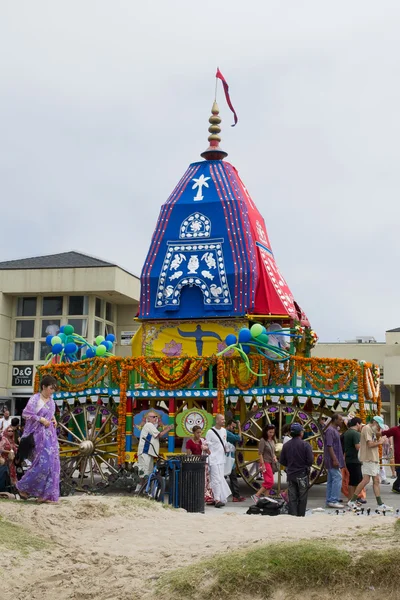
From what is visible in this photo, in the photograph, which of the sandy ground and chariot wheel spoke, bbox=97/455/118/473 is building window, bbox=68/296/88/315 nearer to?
chariot wheel spoke, bbox=97/455/118/473

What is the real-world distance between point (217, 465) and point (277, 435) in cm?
215

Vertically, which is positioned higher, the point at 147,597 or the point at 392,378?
the point at 392,378

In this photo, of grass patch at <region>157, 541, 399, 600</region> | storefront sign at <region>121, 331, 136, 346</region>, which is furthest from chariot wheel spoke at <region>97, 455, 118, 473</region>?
grass patch at <region>157, 541, 399, 600</region>

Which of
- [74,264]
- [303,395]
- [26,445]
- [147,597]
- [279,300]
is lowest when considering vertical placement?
[147,597]

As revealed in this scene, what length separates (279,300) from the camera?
58.3 feet

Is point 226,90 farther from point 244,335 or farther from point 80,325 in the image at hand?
point 80,325

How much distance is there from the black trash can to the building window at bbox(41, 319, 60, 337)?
2138 cm

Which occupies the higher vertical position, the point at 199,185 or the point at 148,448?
the point at 199,185

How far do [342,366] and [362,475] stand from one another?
2601mm

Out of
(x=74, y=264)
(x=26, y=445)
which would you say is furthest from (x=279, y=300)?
(x=74, y=264)

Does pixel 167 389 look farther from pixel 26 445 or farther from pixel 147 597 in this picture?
pixel 147 597

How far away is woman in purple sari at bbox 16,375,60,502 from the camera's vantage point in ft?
36.2

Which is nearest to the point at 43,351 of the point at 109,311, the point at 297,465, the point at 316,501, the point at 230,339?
the point at 109,311

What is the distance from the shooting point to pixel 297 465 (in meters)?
11.2
